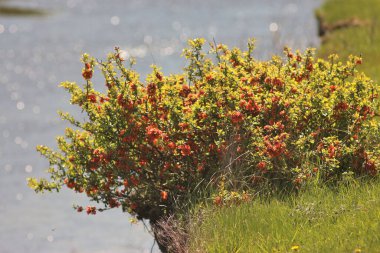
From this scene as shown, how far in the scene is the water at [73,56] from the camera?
13727 mm

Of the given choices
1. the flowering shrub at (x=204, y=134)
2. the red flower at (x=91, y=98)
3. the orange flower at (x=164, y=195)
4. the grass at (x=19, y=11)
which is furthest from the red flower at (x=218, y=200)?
the grass at (x=19, y=11)

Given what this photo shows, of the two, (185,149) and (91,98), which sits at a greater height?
(91,98)

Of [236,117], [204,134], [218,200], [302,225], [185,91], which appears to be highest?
[185,91]

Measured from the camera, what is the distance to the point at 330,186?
900 centimetres

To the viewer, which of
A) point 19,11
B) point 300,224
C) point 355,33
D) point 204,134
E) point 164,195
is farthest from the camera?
point 19,11

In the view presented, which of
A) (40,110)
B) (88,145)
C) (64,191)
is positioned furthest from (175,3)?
(88,145)

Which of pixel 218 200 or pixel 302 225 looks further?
pixel 218 200

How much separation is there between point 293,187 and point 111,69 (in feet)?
7.14

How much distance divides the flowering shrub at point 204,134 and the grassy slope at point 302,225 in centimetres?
50

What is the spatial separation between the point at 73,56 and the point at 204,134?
70.0 ft

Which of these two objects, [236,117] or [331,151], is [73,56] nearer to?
[236,117]

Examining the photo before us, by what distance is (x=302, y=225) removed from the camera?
825 cm

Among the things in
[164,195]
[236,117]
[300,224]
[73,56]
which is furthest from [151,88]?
[73,56]

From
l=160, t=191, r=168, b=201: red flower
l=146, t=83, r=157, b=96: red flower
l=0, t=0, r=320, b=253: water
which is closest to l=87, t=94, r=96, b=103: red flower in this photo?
l=146, t=83, r=157, b=96: red flower
